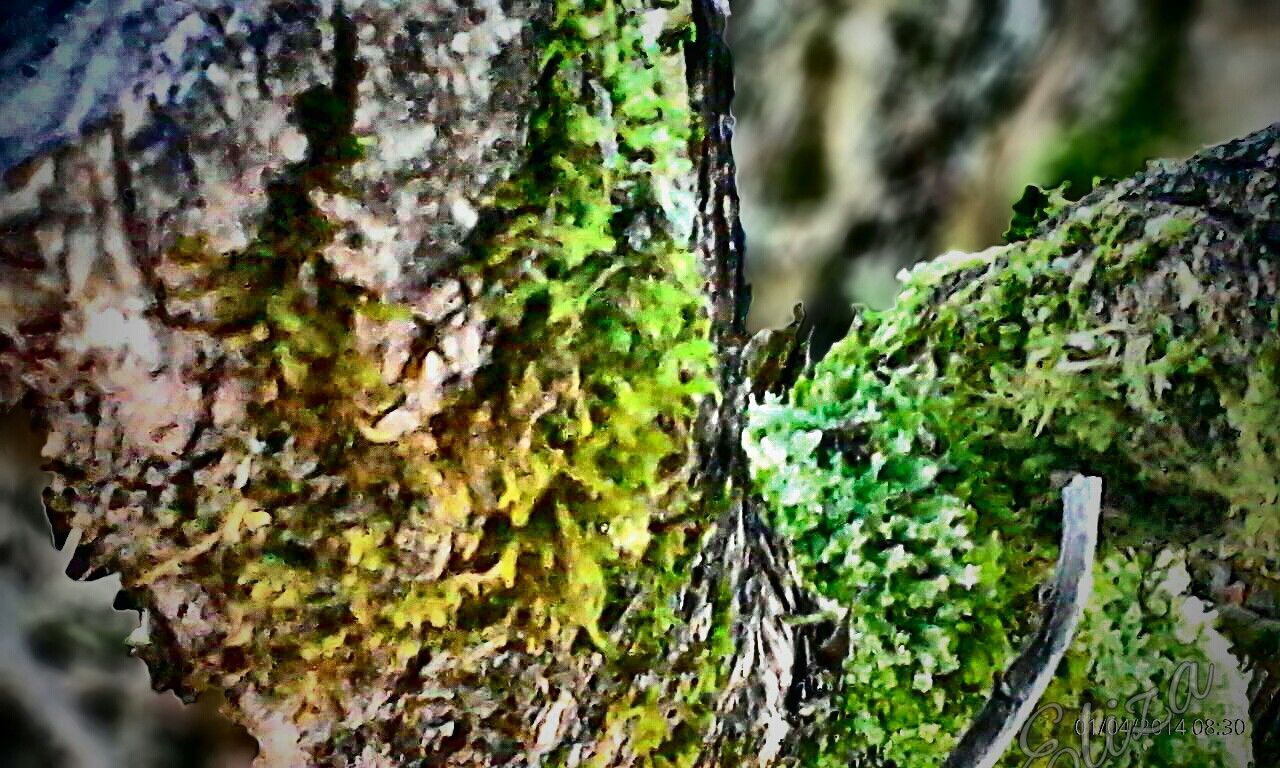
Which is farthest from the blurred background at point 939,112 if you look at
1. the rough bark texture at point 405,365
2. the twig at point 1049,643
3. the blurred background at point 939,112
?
the twig at point 1049,643

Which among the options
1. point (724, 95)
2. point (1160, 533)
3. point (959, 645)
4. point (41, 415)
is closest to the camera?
point (41, 415)

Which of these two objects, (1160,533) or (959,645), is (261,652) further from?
(1160,533)

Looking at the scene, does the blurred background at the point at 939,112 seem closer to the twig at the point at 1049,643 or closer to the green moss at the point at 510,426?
the green moss at the point at 510,426

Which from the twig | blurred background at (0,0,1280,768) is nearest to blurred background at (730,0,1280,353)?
blurred background at (0,0,1280,768)

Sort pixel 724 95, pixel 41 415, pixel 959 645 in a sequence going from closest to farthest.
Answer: pixel 41 415, pixel 724 95, pixel 959 645

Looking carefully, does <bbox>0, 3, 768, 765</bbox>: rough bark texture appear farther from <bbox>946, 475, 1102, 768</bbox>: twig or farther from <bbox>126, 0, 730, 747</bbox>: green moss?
<bbox>946, 475, 1102, 768</bbox>: twig

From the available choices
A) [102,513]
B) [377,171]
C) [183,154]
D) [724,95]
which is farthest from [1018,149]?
[102,513]

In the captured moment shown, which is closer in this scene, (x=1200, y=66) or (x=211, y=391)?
(x=211, y=391)

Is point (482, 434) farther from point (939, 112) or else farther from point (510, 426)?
point (939, 112)
